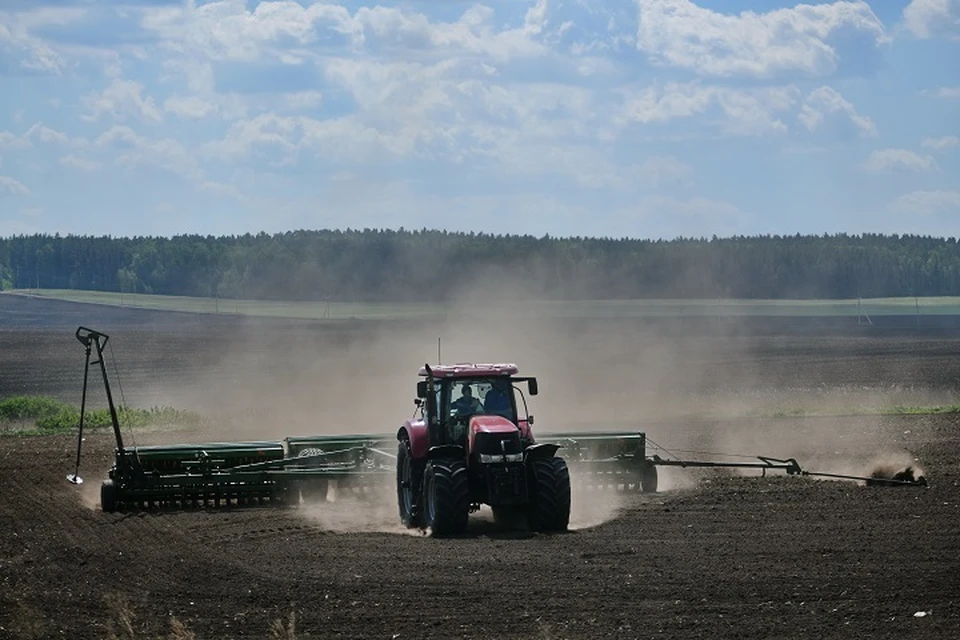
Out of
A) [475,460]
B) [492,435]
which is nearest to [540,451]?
[492,435]

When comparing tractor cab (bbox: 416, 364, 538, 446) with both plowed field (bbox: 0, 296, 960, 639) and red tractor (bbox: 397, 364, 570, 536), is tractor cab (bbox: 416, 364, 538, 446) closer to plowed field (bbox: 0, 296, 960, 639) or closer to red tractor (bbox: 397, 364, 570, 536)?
red tractor (bbox: 397, 364, 570, 536)

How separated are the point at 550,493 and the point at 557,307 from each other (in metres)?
62.0

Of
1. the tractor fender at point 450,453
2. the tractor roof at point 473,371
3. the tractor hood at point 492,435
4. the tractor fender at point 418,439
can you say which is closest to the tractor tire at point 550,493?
the tractor hood at point 492,435

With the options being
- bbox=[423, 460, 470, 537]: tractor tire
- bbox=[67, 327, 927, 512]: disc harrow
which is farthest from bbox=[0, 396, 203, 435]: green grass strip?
bbox=[423, 460, 470, 537]: tractor tire

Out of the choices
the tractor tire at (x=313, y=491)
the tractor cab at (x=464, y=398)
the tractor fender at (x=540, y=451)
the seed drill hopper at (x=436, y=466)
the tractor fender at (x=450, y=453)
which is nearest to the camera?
the seed drill hopper at (x=436, y=466)

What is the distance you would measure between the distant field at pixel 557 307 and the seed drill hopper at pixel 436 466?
4254 centimetres

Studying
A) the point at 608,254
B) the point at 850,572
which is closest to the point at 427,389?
the point at 850,572

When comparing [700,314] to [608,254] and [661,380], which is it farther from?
[661,380]

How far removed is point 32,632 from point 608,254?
106 m

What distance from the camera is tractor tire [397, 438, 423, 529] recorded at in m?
A: 20.5

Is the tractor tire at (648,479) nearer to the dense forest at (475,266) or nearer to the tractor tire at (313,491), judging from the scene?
the tractor tire at (313,491)

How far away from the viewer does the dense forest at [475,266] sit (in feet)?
276

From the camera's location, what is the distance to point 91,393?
187ft

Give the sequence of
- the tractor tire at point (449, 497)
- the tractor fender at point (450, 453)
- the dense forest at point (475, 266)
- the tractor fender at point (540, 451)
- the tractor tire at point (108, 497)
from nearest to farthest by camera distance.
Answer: the tractor tire at point (449, 497)
the tractor fender at point (540, 451)
the tractor fender at point (450, 453)
the tractor tire at point (108, 497)
the dense forest at point (475, 266)
